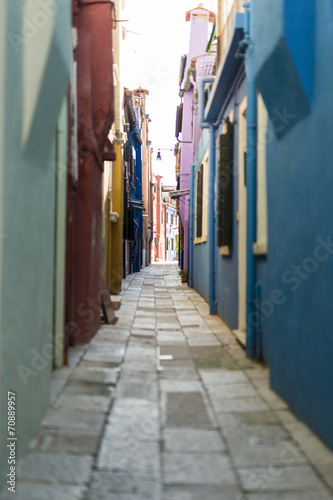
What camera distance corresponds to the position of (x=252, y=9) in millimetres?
5402

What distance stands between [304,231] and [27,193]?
72.1 inches

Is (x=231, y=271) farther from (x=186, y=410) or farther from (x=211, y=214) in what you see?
(x=186, y=410)

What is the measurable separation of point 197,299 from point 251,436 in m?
7.76

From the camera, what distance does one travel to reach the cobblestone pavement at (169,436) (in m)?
2.56

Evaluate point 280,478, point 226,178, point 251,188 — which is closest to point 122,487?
point 280,478

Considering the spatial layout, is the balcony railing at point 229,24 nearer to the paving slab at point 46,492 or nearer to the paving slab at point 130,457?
the paving slab at point 130,457

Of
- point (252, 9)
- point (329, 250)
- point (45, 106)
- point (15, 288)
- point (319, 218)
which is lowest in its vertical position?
point (15, 288)

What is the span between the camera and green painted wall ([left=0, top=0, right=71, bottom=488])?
2.49m

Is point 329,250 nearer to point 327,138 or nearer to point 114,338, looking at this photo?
point 327,138

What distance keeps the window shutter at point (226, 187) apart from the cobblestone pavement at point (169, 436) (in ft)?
7.08

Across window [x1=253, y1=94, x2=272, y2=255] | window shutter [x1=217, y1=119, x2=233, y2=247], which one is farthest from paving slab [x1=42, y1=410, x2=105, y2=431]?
window shutter [x1=217, y1=119, x2=233, y2=247]

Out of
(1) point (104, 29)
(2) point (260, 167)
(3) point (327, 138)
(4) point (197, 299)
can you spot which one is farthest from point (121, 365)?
(4) point (197, 299)

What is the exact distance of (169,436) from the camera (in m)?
3.26

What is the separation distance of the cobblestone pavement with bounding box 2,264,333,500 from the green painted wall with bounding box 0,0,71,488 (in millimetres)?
278
